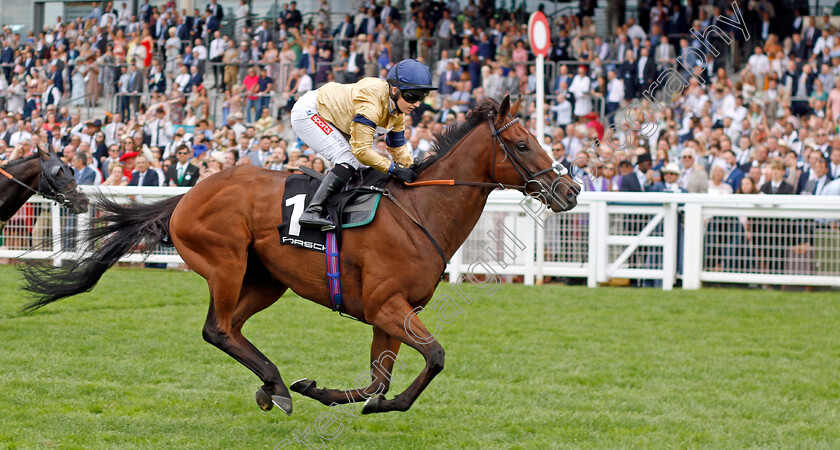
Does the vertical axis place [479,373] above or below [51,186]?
below

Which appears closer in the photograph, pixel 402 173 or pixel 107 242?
pixel 402 173

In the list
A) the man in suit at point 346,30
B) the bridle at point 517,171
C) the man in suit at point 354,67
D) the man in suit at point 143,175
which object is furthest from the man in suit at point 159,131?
the bridle at point 517,171

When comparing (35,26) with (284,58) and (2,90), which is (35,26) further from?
(284,58)

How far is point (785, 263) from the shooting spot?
10094 mm

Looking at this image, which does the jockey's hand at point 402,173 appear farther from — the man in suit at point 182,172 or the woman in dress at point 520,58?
the woman in dress at point 520,58

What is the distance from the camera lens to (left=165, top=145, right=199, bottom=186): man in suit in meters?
11.9

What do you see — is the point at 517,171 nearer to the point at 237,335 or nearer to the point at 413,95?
the point at 413,95

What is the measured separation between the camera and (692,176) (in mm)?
11000

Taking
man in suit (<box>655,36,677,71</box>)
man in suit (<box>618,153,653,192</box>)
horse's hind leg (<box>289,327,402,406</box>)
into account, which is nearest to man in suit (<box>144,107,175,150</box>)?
man in suit (<box>655,36,677,71</box>)

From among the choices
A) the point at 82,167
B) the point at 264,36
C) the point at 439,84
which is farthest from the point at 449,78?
the point at 82,167

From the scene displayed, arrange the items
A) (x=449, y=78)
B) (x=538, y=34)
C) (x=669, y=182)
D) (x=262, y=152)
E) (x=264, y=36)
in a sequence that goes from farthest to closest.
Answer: (x=264, y=36) < (x=449, y=78) < (x=262, y=152) < (x=669, y=182) < (x=538, y=34)

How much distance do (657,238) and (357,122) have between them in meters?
6.43

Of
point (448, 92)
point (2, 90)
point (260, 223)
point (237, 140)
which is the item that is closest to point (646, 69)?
point (448, 92)

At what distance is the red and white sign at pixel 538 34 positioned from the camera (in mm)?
10508
